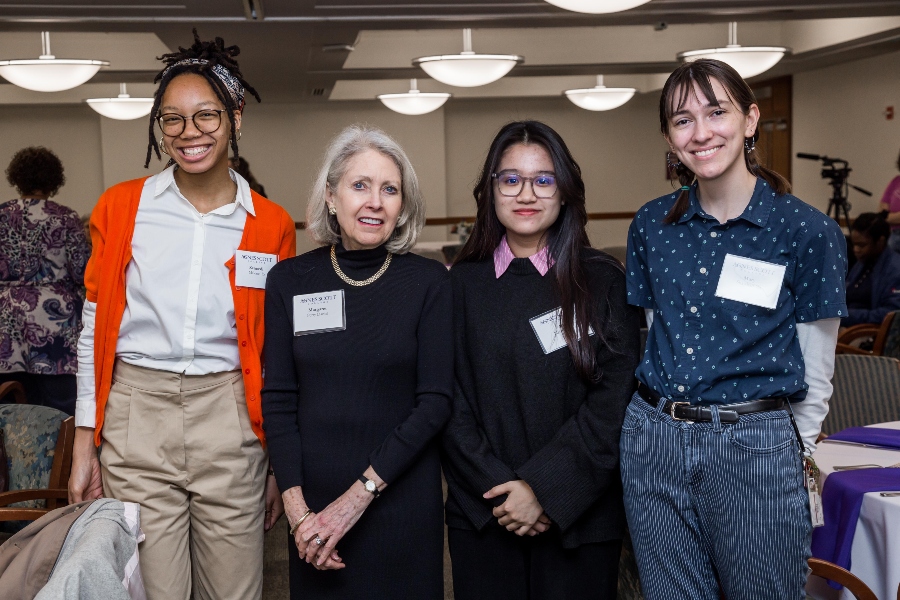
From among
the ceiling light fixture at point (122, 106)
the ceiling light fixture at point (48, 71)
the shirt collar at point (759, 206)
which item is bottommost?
the shirt collar at point (759, 206)

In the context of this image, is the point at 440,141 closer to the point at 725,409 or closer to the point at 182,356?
the point at 182,356

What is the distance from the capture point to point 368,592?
201 cm

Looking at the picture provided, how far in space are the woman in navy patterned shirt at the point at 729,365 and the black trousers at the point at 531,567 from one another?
0.51ft

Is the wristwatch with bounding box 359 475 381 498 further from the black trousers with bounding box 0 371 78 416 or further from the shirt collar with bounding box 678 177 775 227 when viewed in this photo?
the black trousers with bounding box 0 371 78 416

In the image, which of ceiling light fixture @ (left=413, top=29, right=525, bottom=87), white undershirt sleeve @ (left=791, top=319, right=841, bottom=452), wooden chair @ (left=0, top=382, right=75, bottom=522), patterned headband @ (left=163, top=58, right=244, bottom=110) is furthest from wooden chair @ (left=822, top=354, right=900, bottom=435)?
ceiling light fixture @ (left=413, top=29, right=525, bottom=87)

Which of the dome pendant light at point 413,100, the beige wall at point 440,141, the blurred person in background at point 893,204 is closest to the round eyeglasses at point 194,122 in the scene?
the blurred person in background at point 893,204

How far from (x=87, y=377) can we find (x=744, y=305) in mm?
1522

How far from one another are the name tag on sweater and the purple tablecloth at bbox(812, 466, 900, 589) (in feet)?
3.34

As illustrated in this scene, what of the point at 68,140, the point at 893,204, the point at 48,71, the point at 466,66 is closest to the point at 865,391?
the point at 466,66

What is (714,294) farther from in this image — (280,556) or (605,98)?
(605,98)

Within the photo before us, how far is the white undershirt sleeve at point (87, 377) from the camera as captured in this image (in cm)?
211

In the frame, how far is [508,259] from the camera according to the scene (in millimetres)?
2160

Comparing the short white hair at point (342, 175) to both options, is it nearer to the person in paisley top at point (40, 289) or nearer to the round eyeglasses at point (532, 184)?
the round eyeglasses at point (532, 184)

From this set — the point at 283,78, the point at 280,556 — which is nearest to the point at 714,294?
the point at 280,556
